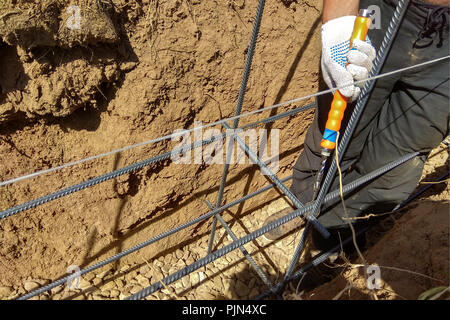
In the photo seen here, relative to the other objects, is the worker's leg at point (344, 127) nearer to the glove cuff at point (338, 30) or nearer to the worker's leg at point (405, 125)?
the worker's leg at point (405, 125)

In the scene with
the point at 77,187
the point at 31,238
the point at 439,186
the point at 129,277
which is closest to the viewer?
the point at 77,187

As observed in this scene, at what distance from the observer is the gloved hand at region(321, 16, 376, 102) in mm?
1427

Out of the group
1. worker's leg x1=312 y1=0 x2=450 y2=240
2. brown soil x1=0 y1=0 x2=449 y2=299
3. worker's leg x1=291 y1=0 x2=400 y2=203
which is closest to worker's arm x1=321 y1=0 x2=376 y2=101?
worker's leg x1=291 y1=0 x2=400 y2=203

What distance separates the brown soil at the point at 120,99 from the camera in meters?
1.65

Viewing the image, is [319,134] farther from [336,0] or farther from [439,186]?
[439,186]

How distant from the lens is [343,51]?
1.61 meters

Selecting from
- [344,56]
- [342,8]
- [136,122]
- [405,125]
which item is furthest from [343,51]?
[136,122]

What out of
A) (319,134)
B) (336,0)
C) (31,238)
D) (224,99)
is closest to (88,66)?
(224,99)

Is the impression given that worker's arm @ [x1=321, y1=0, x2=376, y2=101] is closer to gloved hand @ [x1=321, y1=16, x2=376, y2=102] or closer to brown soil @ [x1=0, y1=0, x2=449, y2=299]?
gloved hand @ [x1=321, y1=16, x2=376, y2=102]

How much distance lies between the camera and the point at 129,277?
2562mm

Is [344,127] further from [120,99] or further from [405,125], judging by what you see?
[120,99]

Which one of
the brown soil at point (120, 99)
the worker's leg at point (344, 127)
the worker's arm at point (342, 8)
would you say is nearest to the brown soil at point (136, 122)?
the brown soil at point (120, 99)

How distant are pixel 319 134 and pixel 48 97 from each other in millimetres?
1784

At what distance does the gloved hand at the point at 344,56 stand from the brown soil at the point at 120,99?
0.61m
